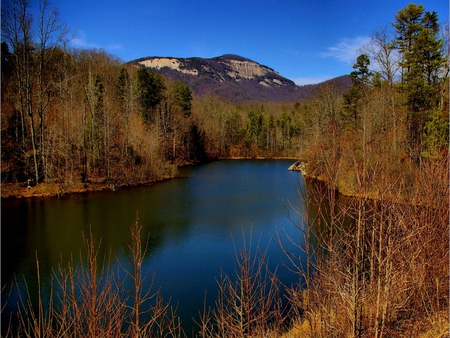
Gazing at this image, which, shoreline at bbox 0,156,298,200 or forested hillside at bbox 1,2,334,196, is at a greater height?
forested hillside at bbox 1,2,334,196

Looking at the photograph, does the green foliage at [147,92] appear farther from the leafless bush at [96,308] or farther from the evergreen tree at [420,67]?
the leafless bush at [96,308]

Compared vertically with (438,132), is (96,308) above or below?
below

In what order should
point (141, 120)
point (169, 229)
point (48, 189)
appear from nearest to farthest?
point (169, 229), point (48, 189), point (141, 120)

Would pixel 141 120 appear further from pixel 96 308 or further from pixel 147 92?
pixel 96 308

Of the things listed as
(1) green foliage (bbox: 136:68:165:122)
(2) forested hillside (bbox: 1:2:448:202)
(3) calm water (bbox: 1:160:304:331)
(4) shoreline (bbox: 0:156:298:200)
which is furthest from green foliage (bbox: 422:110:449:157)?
(1) green foliage (bbox: 136:68:165:122)

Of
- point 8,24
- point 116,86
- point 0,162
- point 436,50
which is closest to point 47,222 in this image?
point 0,162

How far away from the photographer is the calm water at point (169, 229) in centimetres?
963

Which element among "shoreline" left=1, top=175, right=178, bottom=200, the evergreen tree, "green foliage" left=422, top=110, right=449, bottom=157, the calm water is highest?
the evergreen tree

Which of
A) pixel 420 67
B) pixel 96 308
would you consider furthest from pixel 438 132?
pixel 96 308

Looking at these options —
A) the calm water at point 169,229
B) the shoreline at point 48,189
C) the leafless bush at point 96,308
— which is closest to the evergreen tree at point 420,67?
the calm water at point 169,229

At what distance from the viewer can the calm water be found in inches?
379

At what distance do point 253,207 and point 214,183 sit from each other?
341 inches

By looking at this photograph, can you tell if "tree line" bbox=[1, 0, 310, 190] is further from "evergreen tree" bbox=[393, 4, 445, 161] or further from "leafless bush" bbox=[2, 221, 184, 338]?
"evergreen tree" bbox=[393, 4, 445, 161]

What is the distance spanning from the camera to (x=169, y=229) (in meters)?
14.0
